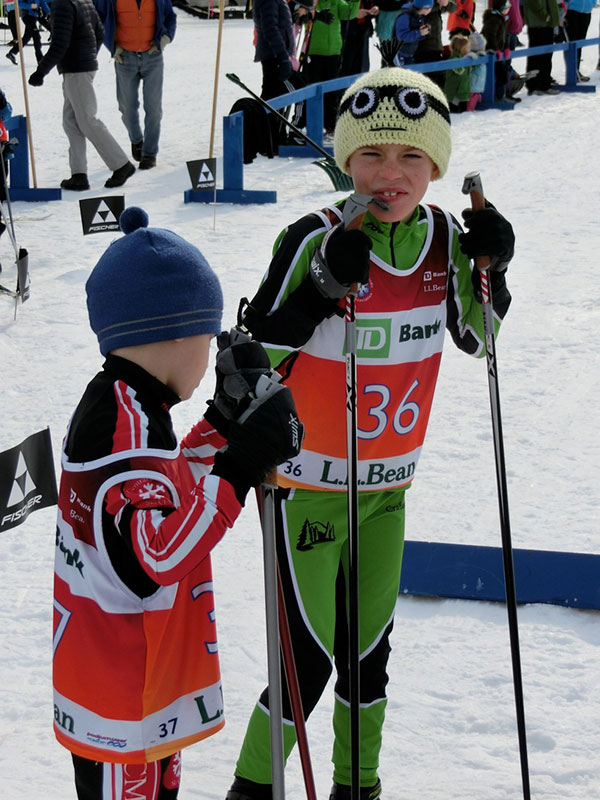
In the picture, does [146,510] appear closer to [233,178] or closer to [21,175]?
[233,178]

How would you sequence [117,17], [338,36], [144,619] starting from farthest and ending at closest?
[338,36]
[117,17]
[144,619]

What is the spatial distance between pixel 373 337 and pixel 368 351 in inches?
1.2

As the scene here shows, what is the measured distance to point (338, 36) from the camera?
11.1 metres

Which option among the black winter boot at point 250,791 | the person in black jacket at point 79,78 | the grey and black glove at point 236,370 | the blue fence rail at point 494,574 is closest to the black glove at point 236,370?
the grey and black glove at point 236,370

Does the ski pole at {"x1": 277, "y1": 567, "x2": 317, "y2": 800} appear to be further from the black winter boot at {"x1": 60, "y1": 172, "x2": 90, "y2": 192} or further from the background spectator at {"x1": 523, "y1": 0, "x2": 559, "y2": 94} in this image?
the background spectator at {"x1": 523, "y1": 0, "x2": 559, "y2": 94}

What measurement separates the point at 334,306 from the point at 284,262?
0.16m

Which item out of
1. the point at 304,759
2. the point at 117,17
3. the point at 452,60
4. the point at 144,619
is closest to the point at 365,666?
the point at 304,759

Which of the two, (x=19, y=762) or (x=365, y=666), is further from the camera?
(x=19, y=762)

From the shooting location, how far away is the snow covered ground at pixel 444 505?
2736 millimetres

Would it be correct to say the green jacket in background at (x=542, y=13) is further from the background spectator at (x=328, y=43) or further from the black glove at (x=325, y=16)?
the black glove at (x=325, y=16)

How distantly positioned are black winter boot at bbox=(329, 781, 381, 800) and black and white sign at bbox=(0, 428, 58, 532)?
3.33ft

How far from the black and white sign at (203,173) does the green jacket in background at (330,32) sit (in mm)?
3686

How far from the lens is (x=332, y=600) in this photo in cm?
231

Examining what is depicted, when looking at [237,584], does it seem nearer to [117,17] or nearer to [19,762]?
[19,762]
